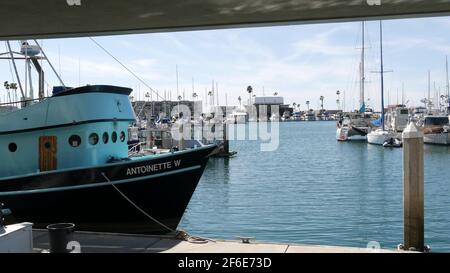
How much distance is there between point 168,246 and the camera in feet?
27.0

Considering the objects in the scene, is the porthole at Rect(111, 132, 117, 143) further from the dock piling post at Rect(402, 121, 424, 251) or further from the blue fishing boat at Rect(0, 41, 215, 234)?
the dock piling post at Rect(402, 121, 424, 251)

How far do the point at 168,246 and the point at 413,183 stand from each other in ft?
14.5

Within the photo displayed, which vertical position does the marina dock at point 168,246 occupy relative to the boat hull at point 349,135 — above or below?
above

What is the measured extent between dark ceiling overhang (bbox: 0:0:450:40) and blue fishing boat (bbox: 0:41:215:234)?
387 cm

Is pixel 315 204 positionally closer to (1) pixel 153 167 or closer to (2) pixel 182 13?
(1) pixel 153 167

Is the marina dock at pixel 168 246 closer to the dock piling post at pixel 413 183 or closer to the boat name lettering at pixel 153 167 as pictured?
the dock piling post at pixel 413 183

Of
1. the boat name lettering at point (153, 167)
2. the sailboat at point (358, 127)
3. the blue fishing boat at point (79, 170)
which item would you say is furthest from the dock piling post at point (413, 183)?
the sailboat at point (358, 127)

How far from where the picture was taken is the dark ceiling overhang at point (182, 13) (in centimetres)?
827

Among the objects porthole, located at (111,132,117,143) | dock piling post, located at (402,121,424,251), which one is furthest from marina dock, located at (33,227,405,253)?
porthole, located at (111,132,117,143)

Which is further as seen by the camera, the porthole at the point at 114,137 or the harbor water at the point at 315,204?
the harbor water at the point at 315,204

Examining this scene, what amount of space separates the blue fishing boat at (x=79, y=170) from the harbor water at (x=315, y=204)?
4.19m

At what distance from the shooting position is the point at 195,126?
2430 inches
